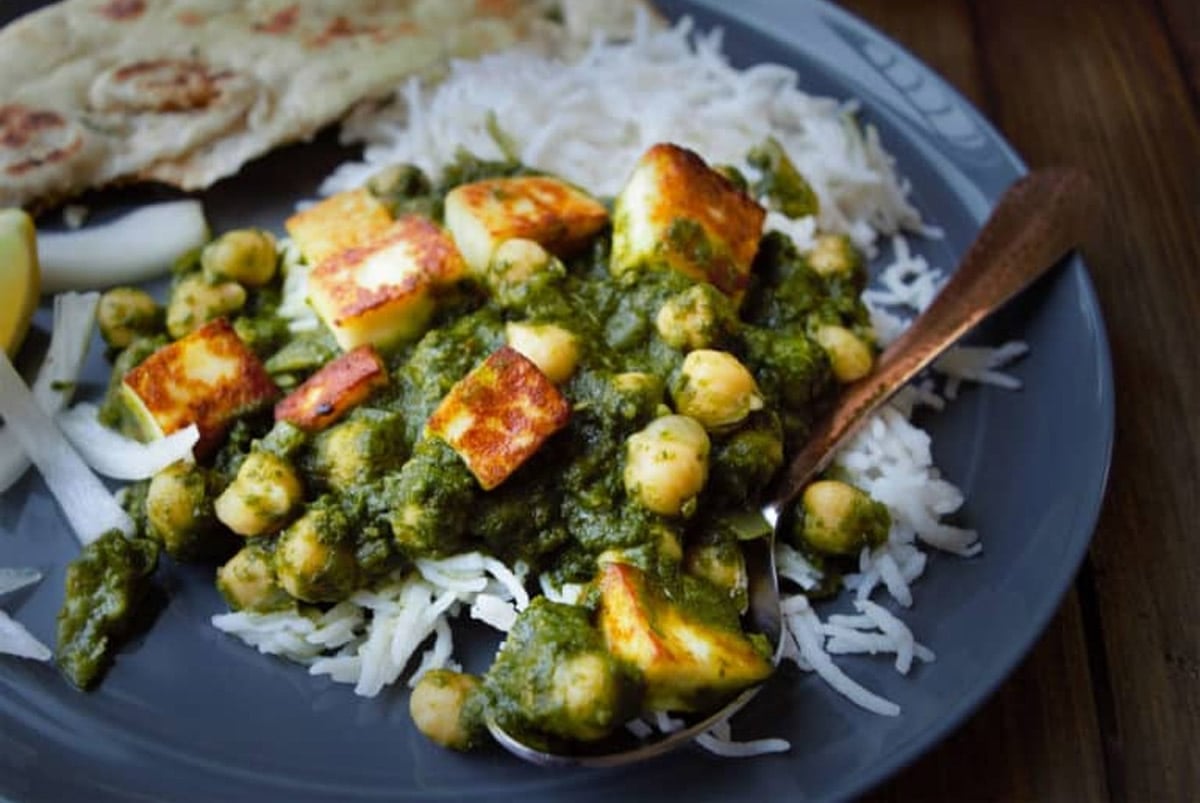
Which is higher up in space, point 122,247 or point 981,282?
point 981,282

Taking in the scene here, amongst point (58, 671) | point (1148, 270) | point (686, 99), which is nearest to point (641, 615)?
point (58, 671)

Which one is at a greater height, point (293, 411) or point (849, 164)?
point (849, 164)

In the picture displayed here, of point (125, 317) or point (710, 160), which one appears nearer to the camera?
point (125, 317)

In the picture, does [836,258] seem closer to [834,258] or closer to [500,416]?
[834,258]

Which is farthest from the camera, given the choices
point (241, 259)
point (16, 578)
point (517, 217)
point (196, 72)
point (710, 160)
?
point (196, 72)

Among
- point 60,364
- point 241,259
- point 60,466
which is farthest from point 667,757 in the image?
point 60,364

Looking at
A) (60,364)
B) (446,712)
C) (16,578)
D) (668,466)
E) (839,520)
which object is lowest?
(16,578)

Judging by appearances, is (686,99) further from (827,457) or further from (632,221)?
(827,457)
